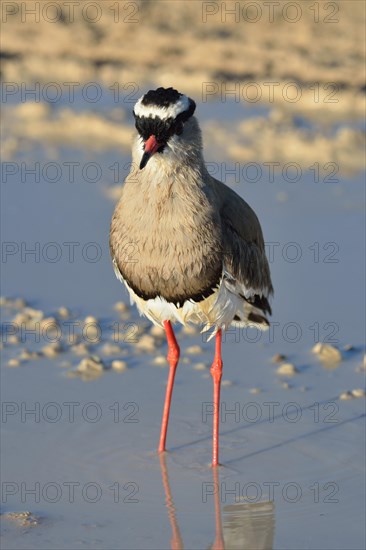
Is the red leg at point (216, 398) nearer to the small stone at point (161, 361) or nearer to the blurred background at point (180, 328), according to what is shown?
the blurred background at point (180, 328)

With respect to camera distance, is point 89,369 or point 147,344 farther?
point 147,344

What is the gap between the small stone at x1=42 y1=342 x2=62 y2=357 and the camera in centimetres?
824

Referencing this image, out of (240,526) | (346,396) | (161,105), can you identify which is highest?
(161,105)

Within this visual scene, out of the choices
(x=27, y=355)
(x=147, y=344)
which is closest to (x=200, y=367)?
(x=147, y=344)

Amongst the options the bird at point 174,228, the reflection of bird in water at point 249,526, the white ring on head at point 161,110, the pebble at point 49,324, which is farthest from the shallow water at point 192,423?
the white ring on head at point 161,110

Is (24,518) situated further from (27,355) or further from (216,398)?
(27,355)

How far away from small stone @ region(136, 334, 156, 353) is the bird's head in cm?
214

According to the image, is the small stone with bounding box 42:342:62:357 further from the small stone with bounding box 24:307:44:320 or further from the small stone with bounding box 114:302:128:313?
the small stone with bounding box 114:302:128:313

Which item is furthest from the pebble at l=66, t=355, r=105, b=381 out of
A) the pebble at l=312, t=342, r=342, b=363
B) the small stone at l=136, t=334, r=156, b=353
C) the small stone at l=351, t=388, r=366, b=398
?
the small stone at l=351, t=388, r=366, b=398

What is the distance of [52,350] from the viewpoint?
8258mm

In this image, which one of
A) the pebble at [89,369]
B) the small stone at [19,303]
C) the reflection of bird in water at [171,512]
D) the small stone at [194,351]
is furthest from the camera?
the small stone at [19,303]

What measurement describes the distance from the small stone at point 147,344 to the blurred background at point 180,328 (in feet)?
0.05

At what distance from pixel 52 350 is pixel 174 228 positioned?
187 cm

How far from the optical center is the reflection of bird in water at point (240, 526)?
6039 mm
